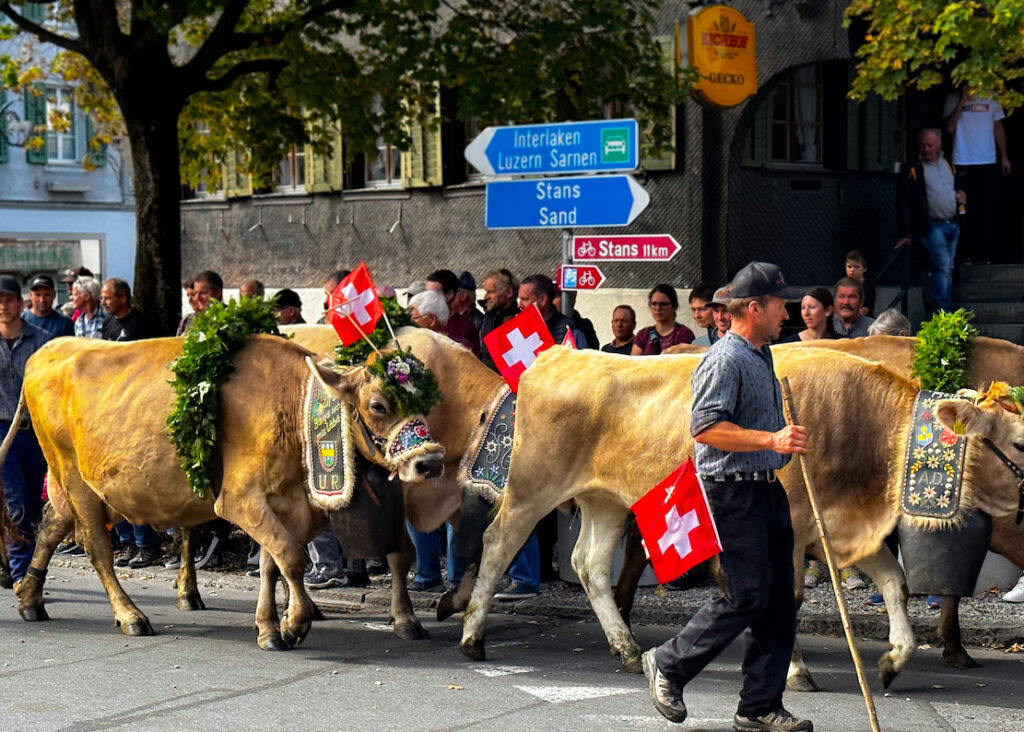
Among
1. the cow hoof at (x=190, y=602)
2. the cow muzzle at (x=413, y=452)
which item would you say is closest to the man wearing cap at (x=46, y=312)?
the cow hoof at (x=190, y=602)

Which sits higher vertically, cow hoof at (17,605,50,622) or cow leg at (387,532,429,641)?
cow leg at (387,532,429,641)

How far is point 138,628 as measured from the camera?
9867 millimetres

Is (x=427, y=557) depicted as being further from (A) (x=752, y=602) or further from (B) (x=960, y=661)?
(A) (x=752, y=602)

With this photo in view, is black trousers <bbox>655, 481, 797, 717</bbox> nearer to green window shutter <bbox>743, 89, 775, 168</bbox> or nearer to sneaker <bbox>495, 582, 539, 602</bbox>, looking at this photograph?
sneaker <bbox>495, 582, 539, 602</bbox>

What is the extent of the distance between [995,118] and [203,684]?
1330cm

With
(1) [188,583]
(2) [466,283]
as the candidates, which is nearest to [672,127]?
(2) [466,283]

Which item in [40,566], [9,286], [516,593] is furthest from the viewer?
[9,286]

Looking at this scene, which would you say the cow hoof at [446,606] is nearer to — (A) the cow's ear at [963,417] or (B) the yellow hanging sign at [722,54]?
(A) the cow's ear at [963,417]

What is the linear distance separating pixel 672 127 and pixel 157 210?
614 centimetres

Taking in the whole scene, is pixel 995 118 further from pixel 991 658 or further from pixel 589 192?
pixel 991 658

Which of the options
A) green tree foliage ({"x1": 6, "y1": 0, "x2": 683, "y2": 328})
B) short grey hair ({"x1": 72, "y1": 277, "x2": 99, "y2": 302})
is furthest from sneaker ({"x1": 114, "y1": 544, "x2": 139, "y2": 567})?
green tree foliage ({"x1": 6, "y1": 0, "x2": 683, "y2": 328})

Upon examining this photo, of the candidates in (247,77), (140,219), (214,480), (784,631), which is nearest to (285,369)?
(214,480)

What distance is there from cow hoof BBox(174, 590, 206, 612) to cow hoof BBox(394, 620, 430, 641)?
6.01 feet

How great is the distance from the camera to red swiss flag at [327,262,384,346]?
9.66 metres
